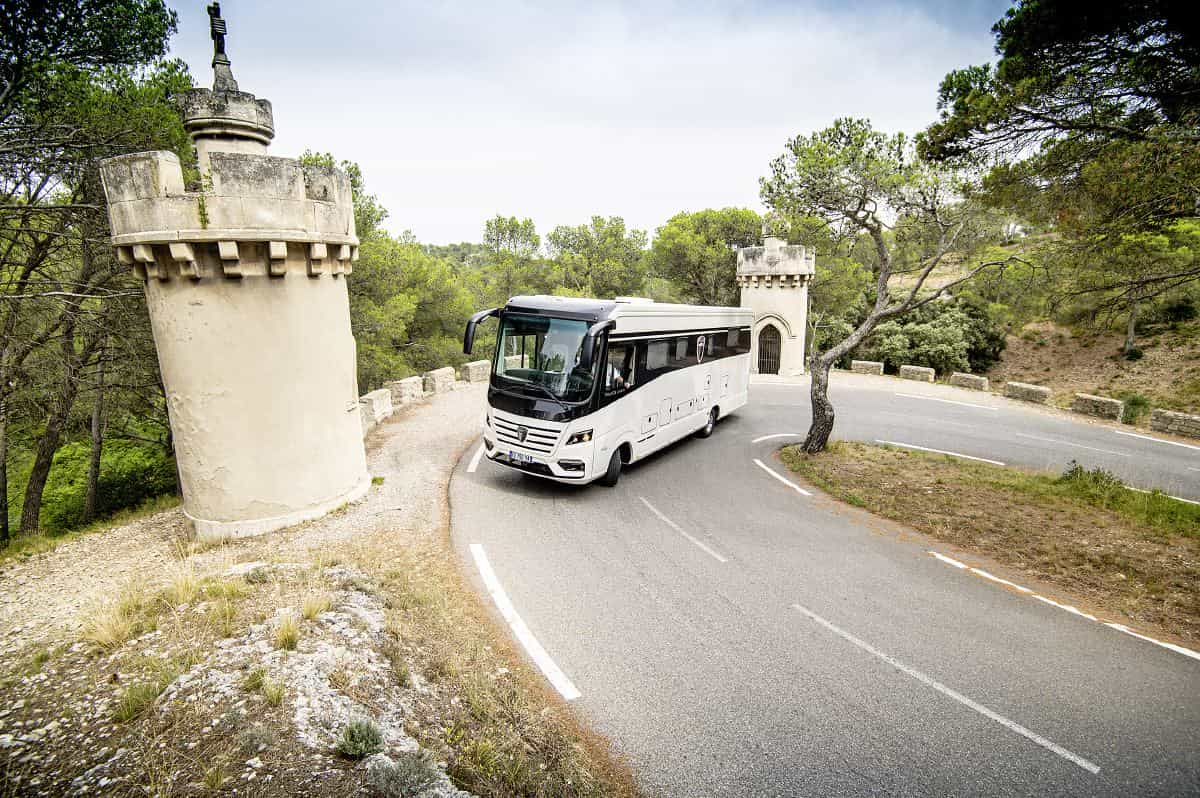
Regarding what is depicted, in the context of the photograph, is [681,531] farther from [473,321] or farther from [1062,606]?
[473,321]

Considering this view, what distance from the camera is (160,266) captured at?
7.41 metres

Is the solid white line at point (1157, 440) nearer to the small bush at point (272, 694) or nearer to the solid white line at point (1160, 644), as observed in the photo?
the solid white line at point (1160, 644)

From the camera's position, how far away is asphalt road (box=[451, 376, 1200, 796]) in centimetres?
446

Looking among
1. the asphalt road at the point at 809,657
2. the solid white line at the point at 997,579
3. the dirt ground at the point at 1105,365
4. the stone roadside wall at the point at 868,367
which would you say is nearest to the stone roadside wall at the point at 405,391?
the asphalt road at the point at 809,657

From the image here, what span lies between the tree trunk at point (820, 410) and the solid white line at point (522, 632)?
897cm

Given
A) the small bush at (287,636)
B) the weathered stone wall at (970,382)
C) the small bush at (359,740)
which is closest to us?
the small bush at (359,740)

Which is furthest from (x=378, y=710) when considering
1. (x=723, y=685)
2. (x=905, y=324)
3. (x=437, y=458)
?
(x=905, y=324)

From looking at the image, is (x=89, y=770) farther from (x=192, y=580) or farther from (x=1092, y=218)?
(x=1092, y=218)

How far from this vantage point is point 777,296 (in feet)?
85.1

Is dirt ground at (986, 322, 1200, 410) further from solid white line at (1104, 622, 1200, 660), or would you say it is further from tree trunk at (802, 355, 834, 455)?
solid white line at (1104, 622, 1200, 660)

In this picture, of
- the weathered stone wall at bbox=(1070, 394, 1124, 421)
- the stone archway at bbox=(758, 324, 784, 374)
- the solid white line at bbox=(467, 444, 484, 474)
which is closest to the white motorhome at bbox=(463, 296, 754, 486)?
the solid white line at bbox=(467, 444, 484, 474)

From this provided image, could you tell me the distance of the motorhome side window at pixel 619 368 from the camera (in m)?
10.0

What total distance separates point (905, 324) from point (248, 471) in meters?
31.7

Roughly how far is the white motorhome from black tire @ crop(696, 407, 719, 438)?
3.02 meters
